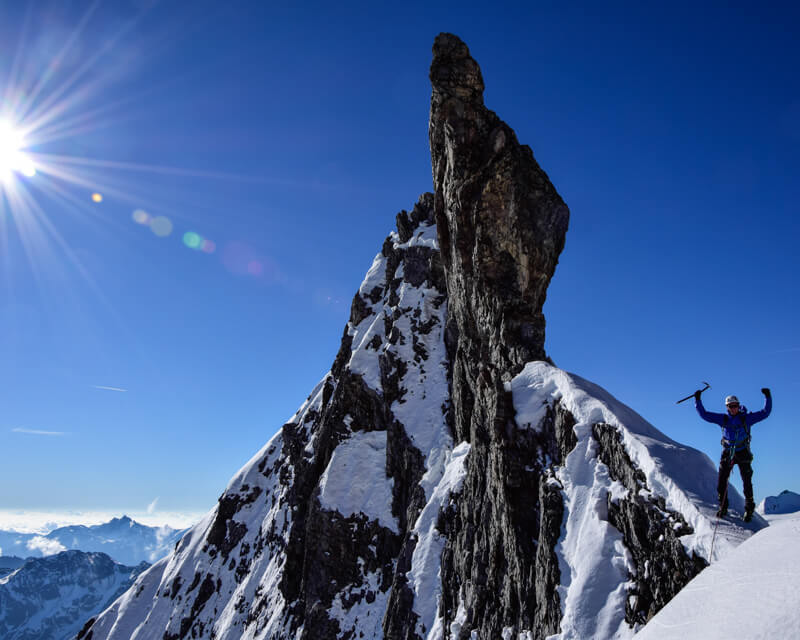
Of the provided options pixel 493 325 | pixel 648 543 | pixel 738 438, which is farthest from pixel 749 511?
pixel 493 325

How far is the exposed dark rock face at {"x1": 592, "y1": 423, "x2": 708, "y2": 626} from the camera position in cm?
1088

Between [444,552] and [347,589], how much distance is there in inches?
579

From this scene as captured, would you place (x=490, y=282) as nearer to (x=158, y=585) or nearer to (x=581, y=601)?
(x=581, y=601)

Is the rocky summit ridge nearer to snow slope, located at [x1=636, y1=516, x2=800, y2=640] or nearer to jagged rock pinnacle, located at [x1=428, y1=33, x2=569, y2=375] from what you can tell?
jagged rock pinnacle, located at [x1=428, y1=33, x2=569, y2=375]

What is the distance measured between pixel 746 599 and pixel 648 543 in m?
9.41

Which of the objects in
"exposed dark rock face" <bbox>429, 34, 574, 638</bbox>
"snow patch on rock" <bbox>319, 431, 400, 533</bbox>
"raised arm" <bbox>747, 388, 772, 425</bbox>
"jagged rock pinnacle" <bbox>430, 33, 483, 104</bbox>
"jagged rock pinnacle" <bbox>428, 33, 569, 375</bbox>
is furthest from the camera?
"snow patch on rock" <bbox>319, 431, 400, 533</bbox>

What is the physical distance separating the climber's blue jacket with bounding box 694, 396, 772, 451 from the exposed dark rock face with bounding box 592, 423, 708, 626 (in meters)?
2.39

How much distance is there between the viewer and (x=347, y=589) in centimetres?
3816

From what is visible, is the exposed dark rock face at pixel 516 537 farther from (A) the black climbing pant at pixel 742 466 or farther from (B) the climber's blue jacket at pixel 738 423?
(B) the climber's blue jacket at pixel 738 423

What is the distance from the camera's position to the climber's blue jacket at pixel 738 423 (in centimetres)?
998

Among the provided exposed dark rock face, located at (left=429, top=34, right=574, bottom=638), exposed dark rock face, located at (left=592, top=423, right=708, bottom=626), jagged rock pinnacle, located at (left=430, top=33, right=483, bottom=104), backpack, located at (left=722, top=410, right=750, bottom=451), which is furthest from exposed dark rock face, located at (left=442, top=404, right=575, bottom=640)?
jagged rock pinnacle, located at (left=430, top=33, right=483, bottom=104)

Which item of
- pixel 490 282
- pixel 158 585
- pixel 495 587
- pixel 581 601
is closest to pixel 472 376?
pixel 490 282

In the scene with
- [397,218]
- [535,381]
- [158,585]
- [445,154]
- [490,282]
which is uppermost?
[397,218]

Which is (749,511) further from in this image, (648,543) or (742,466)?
(648,543)
